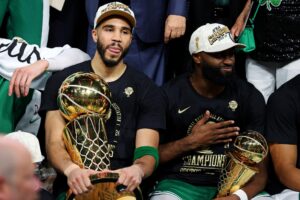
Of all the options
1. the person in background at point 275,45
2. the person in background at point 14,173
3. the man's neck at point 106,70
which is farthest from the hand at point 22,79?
the person in background at point 14,173

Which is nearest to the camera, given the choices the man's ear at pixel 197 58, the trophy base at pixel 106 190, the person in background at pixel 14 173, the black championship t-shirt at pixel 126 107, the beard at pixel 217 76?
the person in background at pixel 14 173

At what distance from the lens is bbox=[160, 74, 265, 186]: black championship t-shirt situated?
3564 millimetres

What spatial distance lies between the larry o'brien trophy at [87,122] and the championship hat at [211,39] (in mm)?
858

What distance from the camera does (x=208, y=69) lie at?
3.68 m

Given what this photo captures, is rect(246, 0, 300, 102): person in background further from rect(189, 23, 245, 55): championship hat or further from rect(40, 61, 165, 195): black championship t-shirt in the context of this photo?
rect(40, 61, 165, 195): black championship t-shirt

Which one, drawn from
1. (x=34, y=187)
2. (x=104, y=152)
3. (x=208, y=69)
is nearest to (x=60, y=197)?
(x=104, y=152)

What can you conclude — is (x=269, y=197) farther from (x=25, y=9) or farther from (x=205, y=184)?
(x=25, y=9)

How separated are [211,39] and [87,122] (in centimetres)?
105

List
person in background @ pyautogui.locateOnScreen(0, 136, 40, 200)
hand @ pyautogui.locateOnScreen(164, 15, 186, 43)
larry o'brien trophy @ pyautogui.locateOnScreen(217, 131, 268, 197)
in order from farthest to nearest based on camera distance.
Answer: hand @ pyautogui.locateOnScreen(164, 15, 186, 43), larry o'brien trophy @ pyautogui.locateOnScreen(217, 131, 268, 197), person in background @ pyautogui.locateOnScreen(0, 136, 40, 200)

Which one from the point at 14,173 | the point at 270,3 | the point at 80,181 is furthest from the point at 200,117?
the point at 14,173

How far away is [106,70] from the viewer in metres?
3.45

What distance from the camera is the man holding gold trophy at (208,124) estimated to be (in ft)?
11.5

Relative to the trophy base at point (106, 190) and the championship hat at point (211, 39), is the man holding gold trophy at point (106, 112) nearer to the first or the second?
the trophy base at point (106, 190)

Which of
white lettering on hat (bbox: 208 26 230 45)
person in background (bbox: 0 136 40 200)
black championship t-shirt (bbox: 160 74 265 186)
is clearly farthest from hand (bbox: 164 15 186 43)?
person in background (bbox: 0 136 40 200)
